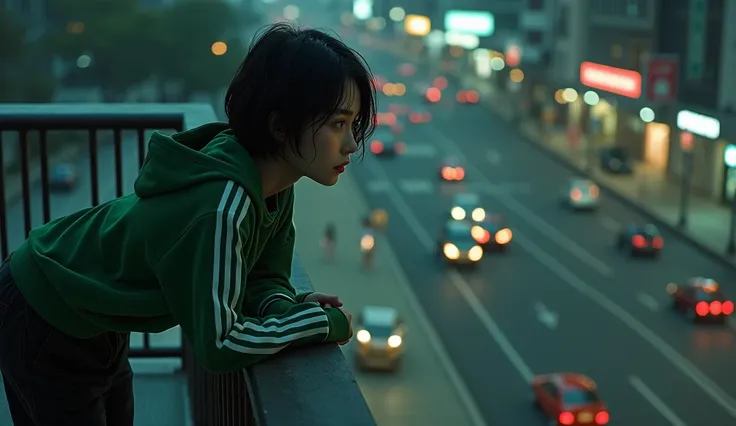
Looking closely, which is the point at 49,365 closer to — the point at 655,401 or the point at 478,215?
the point at 655,401

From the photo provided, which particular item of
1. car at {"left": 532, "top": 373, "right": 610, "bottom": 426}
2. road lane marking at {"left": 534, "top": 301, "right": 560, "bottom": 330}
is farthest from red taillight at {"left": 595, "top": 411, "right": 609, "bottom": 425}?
road lane marking at {"left": 534, "top": 301, "right": 560, "bottom": 330}

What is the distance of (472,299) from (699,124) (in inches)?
612

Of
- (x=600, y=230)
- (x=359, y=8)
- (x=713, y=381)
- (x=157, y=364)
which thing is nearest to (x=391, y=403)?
(x=713, y=381)

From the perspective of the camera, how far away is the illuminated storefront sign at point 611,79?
206 ft

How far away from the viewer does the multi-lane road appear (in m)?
33.1

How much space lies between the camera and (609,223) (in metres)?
53.7

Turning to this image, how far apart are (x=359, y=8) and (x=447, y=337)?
14639 cm

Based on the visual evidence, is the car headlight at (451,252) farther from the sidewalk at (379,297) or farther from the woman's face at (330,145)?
the woman's face at (330,145)

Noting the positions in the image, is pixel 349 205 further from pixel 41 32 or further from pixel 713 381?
pixel 713 381

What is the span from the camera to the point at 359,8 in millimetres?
181125

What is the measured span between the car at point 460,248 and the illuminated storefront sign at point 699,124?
10.7 m

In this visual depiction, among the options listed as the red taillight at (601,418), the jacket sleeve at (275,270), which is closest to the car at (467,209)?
the red taillight at (601,418)

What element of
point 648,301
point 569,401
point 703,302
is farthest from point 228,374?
point 648,301

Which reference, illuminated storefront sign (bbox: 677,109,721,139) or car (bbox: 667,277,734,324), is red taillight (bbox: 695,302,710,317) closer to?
car (bbox: 667,277,734,324)
